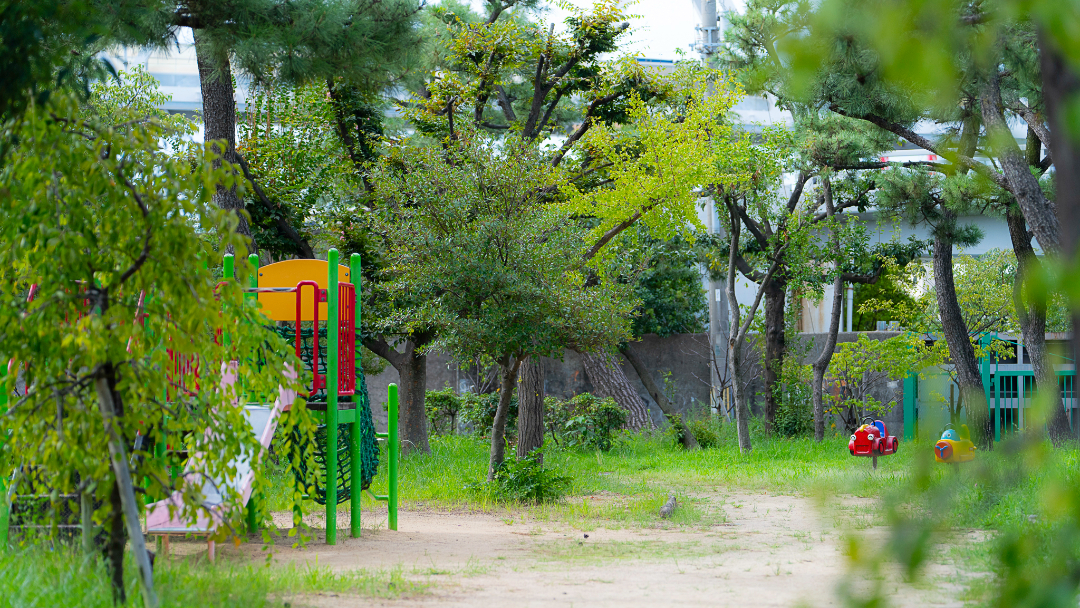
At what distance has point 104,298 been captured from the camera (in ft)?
11.9

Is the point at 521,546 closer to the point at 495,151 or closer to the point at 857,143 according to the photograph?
the point at 495,151

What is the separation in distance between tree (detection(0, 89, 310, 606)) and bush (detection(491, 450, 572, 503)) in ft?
15.1

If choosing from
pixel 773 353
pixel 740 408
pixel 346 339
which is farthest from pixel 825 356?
pixel 346 339

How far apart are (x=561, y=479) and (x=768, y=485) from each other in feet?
7.91

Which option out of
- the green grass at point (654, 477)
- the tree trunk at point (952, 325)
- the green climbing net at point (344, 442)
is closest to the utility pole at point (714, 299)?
the green grass at point (654, 477)

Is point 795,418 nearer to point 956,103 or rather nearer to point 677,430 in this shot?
point 677,430

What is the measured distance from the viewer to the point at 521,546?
6.21 meters

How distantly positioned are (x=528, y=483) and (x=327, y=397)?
2662 millimetres

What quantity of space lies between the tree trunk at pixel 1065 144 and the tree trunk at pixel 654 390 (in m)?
12.3

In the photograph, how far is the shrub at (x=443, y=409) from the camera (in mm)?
14523

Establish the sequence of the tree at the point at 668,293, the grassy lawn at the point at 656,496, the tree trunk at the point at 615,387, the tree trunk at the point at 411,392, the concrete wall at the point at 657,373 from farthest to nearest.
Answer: the tree at the point at 668,293, the concrete wall at the point at 657,373, the tree trunk at the point at 615,387, the tree trunk at the point at 411,392, the grassy lawn at the point at 656,496

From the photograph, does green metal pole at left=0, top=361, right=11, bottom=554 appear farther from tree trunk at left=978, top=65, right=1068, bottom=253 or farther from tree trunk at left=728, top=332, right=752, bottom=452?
tree trunk at left=728, top=332, right=752, bottom=452

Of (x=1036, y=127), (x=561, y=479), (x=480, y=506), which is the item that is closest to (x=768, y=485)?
(x=561, y=479)

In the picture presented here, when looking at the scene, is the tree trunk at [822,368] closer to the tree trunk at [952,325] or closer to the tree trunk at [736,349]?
the tree trunk at [736,349]
